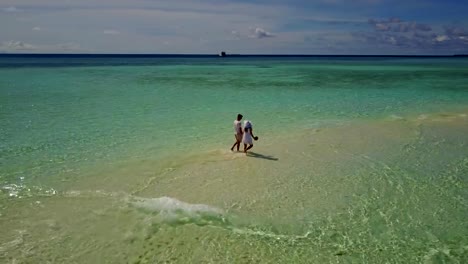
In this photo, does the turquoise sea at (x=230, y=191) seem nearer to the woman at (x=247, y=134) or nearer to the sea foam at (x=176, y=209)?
the sea foam at (x=176, y=209)

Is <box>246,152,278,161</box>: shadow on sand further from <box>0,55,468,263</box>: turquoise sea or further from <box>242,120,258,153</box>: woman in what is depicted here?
<box>242,120,258,153</box>: woman

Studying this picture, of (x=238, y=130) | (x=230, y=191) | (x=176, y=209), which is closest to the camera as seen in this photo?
(x=176, y=209)

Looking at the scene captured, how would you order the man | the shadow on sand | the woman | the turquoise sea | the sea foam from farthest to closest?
1. the man
2. the woman
3. the shadow on sand
4. the sea foam
5. the turquoise sea

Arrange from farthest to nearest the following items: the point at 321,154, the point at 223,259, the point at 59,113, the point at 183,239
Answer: the point at 59,113 → the point at 321,154 → the point at 183,239 → the point at 223,259

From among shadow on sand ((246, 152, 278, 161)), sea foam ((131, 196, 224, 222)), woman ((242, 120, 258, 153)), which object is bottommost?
sea foam ((131, 196, 224, 222))

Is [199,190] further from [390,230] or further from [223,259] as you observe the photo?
[390,230]

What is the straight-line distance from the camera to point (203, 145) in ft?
48.9

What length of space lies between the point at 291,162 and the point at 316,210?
3726 millimetres

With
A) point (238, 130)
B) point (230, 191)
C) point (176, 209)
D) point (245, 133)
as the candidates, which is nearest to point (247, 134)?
point (245, 133)

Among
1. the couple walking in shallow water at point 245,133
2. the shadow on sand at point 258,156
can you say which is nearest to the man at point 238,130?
the couple walking in shallow water at point 245,133

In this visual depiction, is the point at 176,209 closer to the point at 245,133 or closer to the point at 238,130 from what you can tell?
the point at 245,133

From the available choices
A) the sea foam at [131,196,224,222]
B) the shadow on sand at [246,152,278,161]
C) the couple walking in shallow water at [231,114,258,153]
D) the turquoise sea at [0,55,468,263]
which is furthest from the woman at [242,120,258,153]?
the sea foam at [131,196,224,222]

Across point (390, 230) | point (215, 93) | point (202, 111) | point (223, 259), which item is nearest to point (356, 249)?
point (390, 230)

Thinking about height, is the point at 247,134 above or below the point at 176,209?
above
